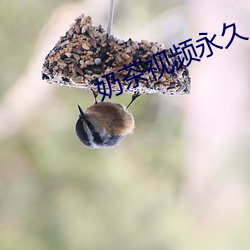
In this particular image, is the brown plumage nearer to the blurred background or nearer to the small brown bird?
the small brown bird

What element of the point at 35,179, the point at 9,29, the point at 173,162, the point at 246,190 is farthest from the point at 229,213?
the point at 9,29

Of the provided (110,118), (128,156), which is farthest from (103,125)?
(128,156)

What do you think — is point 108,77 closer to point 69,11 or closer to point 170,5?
point 69,11

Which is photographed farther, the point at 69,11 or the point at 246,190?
the point at 246,190

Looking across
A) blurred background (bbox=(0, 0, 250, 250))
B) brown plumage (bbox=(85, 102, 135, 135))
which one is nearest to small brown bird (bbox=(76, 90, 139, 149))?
brown plumage (bbox=(85, 102, 135, 135))

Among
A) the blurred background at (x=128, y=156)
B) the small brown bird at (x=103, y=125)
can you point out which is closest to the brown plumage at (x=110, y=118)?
the small brown bird at (x=103, y=125)

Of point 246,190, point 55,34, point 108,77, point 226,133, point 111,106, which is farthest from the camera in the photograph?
point 246,190

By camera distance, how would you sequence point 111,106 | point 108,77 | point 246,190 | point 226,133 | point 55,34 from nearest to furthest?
point 108,77 < point 111,106 < point 55,34 < point 226,133 < point 246,190

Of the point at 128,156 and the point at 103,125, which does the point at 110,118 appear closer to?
the point at 103,125
